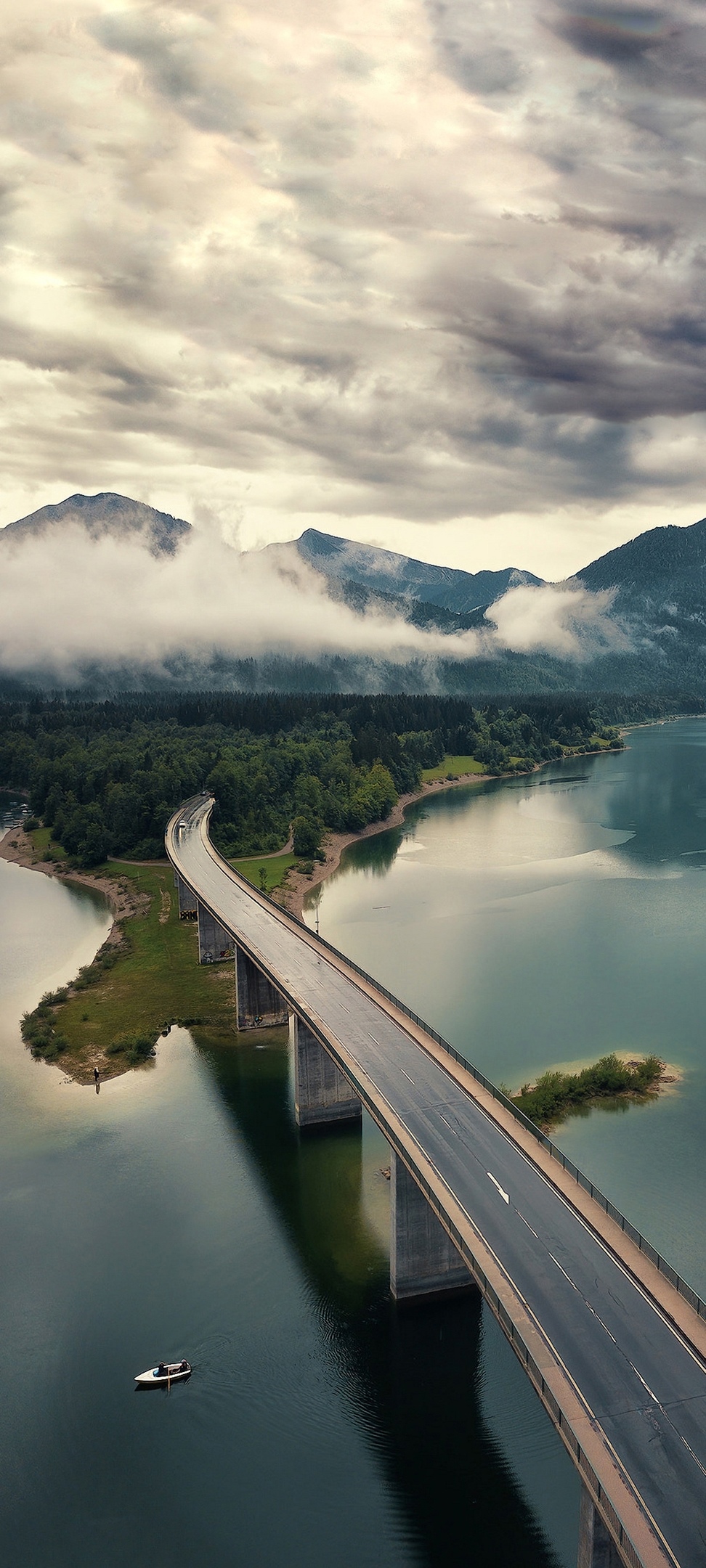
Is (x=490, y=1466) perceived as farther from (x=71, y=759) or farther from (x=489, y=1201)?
(x=71, y=759)

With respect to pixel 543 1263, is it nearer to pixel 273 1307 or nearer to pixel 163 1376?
pixel 273 1307

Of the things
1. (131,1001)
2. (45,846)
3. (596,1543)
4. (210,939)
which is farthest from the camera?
(45,846)

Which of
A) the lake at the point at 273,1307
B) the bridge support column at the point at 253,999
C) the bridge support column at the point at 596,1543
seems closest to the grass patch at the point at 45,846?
the lake at the point at 273,1307

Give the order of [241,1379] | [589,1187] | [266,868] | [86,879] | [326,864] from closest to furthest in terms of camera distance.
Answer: [589,1187] → [241,1379] → [266,868] → [86,879] → [326,864]

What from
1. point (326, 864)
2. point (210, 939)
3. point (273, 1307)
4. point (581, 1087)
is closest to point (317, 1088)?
point (273, 1307)

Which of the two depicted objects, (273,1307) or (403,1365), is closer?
(403,1365)

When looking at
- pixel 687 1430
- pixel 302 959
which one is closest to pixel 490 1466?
pixel 687 1430
